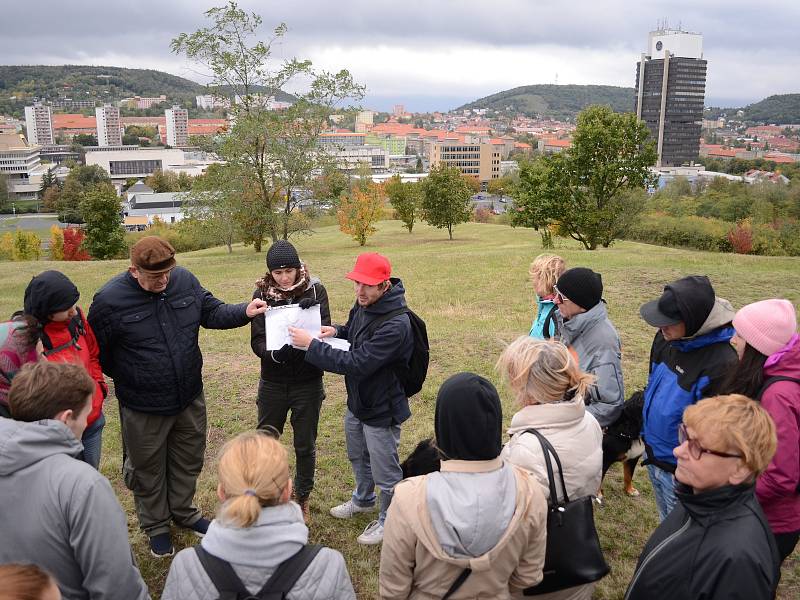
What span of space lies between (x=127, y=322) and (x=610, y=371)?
325cm

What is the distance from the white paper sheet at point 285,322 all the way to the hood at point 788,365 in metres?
2.71

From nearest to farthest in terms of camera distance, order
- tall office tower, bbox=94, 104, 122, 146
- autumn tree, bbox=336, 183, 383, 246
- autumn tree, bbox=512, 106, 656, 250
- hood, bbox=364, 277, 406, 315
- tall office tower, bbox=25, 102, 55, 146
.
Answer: hood, bbox=364, 277, 406, 315 → autumn tree, bbox=512, 106, 656, 250 → autumn tree, bbox=336, 183, 383, 246 → tall office tower, bbox=94, 104, 122, 146 → tall office tower, bbox=25, 102, 55, 146

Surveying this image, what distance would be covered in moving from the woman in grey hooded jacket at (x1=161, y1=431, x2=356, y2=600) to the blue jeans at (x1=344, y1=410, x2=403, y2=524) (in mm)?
2016

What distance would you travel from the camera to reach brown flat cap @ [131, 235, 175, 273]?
379 centimetres

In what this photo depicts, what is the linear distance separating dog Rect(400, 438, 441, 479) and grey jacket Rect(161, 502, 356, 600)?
1999 mm

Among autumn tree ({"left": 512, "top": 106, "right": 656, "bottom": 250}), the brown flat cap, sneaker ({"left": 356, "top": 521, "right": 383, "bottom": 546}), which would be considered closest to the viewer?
the brown flat cap

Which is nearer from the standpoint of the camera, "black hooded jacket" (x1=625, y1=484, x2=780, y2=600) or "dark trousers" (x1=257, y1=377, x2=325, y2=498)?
"black hooded jacket" (x1=625, y1=484, x2=780, y2=600)

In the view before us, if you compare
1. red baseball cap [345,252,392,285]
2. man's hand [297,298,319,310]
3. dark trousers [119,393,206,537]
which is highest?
red baseball cap [345,252,392,285]

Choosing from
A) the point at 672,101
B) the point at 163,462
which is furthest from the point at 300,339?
the point at 672,101

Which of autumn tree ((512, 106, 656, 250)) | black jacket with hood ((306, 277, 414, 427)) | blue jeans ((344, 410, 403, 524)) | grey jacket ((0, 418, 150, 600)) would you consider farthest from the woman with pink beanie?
autumn tree ((512, 106, 656, 250))

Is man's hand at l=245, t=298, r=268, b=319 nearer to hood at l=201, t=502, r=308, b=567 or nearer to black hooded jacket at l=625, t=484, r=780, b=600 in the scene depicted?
hood at l=201, t=502, r=308, b=567

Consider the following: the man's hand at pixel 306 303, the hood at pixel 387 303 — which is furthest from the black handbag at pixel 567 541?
the man's hand at pixel 306 303

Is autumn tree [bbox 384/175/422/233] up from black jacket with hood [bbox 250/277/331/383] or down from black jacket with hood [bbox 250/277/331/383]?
down

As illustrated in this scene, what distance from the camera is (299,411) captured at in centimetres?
452
